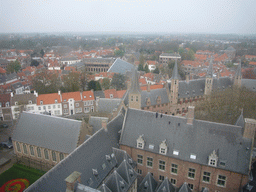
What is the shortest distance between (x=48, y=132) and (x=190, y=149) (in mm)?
25056

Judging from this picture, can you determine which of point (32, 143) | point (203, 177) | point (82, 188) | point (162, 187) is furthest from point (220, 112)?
point (32, 143)

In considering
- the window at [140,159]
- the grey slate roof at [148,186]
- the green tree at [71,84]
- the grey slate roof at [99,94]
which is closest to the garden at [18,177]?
the window at [140,159]

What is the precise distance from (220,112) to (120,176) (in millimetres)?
26846

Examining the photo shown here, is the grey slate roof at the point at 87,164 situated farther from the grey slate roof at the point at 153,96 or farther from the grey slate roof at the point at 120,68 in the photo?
the grey slate roof at the point at 120,68

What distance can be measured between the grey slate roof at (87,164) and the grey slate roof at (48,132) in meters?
6.39

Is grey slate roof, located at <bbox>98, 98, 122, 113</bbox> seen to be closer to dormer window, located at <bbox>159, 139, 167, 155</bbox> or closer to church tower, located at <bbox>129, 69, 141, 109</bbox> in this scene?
church tower, located at <bbox>129, 69, 141, 109</bbox>

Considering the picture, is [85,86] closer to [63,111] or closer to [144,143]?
[63,111]

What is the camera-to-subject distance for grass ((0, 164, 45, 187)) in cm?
3384

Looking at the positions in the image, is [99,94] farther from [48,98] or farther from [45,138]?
[45,138]

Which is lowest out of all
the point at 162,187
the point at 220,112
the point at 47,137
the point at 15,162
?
the point at 15,162

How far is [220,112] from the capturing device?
40.6m

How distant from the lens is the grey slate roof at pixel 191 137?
26.4m

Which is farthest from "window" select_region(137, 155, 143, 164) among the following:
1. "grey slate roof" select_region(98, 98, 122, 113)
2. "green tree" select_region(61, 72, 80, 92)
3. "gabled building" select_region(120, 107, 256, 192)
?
"green tree" select_region(61, 72, 80, 92)

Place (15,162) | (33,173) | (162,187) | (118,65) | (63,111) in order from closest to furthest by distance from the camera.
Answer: (162,187)
(33,173)
(15,162)
(63,111)
(118,65)
